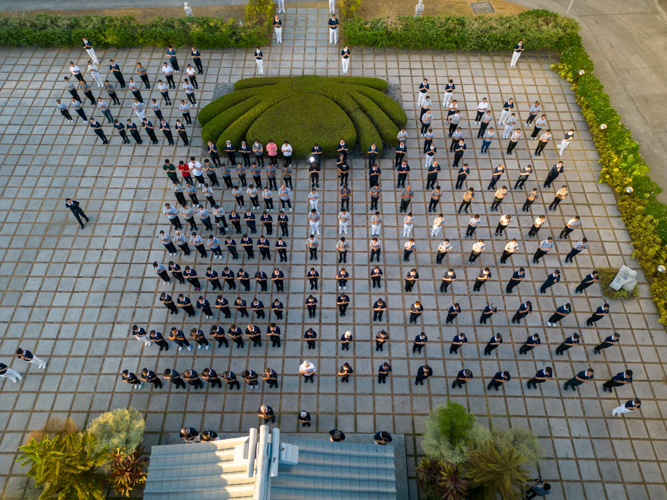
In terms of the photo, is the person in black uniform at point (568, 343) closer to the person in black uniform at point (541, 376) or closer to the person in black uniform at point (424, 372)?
the person in black uniform at point (541, 376)

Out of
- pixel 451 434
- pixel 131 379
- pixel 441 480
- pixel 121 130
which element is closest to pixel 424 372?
pixel 451 434

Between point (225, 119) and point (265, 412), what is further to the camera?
point (225, 119)

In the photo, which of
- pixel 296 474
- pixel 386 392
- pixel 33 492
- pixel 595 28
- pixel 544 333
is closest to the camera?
pixel 296 474

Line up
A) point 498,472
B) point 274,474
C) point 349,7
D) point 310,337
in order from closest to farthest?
point 274,474 < point 498,472 < point 310,337 < point 349,7

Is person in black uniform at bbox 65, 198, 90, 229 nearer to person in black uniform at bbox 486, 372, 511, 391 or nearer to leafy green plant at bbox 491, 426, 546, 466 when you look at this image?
person in black uniform at bbox 486, 372, 511, 391

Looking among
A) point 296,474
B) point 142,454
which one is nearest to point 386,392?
point 296,474

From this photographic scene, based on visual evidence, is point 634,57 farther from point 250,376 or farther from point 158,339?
point 158,339

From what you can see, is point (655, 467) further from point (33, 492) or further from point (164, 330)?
point (33, 492)

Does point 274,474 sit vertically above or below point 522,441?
below

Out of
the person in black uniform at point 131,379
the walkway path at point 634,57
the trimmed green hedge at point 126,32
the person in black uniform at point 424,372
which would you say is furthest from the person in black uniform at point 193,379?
the walkway path at point 634,57
